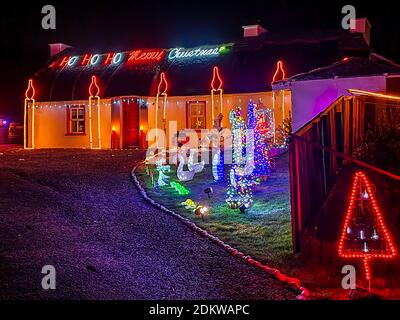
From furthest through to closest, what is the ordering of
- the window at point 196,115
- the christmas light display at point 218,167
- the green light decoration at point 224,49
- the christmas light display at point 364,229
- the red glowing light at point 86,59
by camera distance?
the red glowing light at point 86,59 → the green light decoration at point 224,49 → the window at point 196,115 → the christmas light display at point 218,167 → the christmas light display at point 364,229

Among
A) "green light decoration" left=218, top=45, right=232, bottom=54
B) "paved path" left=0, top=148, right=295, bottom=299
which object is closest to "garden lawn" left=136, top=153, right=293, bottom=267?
"paved path" left=0, top=148, right=295, bottom=299

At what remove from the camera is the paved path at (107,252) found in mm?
5586

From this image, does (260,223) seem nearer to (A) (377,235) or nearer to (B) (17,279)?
(A) (377,235)

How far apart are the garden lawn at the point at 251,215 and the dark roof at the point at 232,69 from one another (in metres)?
7.81

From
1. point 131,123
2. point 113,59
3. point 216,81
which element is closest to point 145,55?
point 113,59

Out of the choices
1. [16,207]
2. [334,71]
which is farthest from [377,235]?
[334,71]

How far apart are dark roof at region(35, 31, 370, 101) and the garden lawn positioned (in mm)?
7813

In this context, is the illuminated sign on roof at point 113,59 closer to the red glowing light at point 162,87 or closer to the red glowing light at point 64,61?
the red glowing light at point 64,61

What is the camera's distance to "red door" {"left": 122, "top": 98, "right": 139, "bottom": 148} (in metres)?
22.1

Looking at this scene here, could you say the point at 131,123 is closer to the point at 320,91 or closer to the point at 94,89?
the point at 94,89

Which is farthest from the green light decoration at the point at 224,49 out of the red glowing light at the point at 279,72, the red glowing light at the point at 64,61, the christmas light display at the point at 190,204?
the christmas light display at the point at 190,204

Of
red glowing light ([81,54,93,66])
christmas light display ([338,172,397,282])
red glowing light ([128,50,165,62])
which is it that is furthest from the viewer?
red glowing light ([81,54,93,66])

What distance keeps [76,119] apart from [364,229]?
61.5ft

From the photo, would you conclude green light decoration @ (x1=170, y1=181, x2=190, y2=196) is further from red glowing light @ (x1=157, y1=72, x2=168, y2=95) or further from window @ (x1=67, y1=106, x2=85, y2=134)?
window @ (x1=67, y1=106, x2=85, y2=134)
